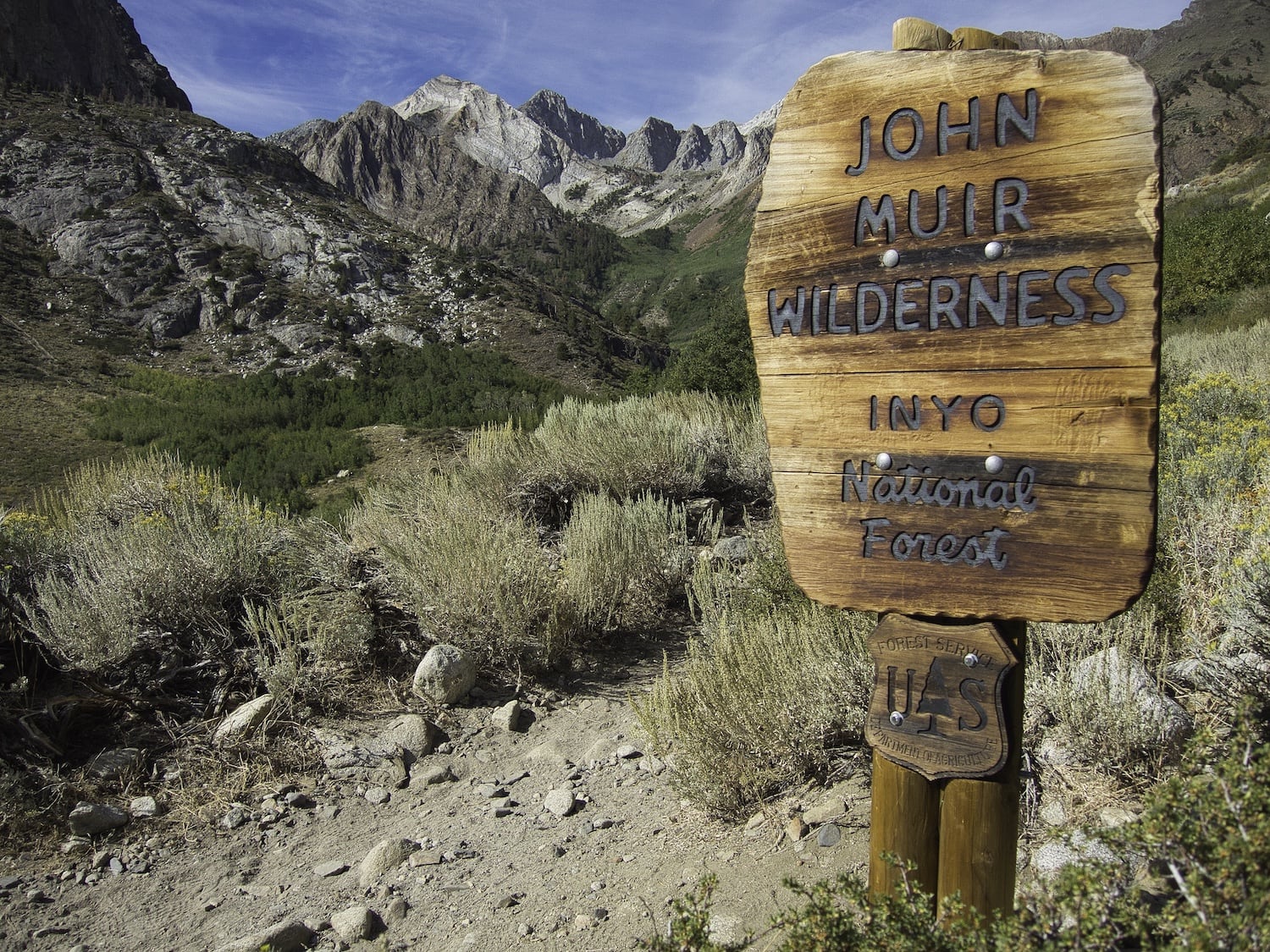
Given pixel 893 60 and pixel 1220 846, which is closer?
pixel 1220 846

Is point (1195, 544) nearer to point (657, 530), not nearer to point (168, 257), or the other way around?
point (657, 530)

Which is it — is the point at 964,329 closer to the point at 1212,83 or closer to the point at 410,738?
the point at 410,738

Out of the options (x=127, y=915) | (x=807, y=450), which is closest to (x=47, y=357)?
(x=127, y=915)

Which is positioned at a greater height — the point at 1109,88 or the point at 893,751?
the point at 1109,88

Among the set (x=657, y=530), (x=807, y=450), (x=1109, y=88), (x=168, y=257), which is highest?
(x=168, y=257)

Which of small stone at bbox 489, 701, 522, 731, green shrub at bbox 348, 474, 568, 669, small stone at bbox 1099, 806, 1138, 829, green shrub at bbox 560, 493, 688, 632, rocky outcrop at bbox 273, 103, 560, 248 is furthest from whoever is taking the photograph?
rocky outcrop at bbox 273, 103, 560, 248

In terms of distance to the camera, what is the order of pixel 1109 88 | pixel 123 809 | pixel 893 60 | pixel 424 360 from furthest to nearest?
1. pixel 424 360
2. pixel 123 809
3. pixel 893 60
4. pixel 1109 88

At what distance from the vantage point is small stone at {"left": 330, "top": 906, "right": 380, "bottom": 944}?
2.62 meters

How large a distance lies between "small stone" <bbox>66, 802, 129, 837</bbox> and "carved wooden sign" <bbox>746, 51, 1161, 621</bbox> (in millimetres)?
3066

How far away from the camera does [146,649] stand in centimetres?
401

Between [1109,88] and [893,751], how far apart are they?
141cm

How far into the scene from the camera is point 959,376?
1653 millimetres

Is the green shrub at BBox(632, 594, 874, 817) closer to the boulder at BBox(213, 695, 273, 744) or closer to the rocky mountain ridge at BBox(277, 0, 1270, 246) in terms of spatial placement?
the boulder at BBox(213, 695, 273, 744)

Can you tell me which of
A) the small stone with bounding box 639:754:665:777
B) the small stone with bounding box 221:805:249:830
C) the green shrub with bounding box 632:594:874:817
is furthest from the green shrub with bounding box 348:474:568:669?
the green shrub with bounding box 632:594:874:817
